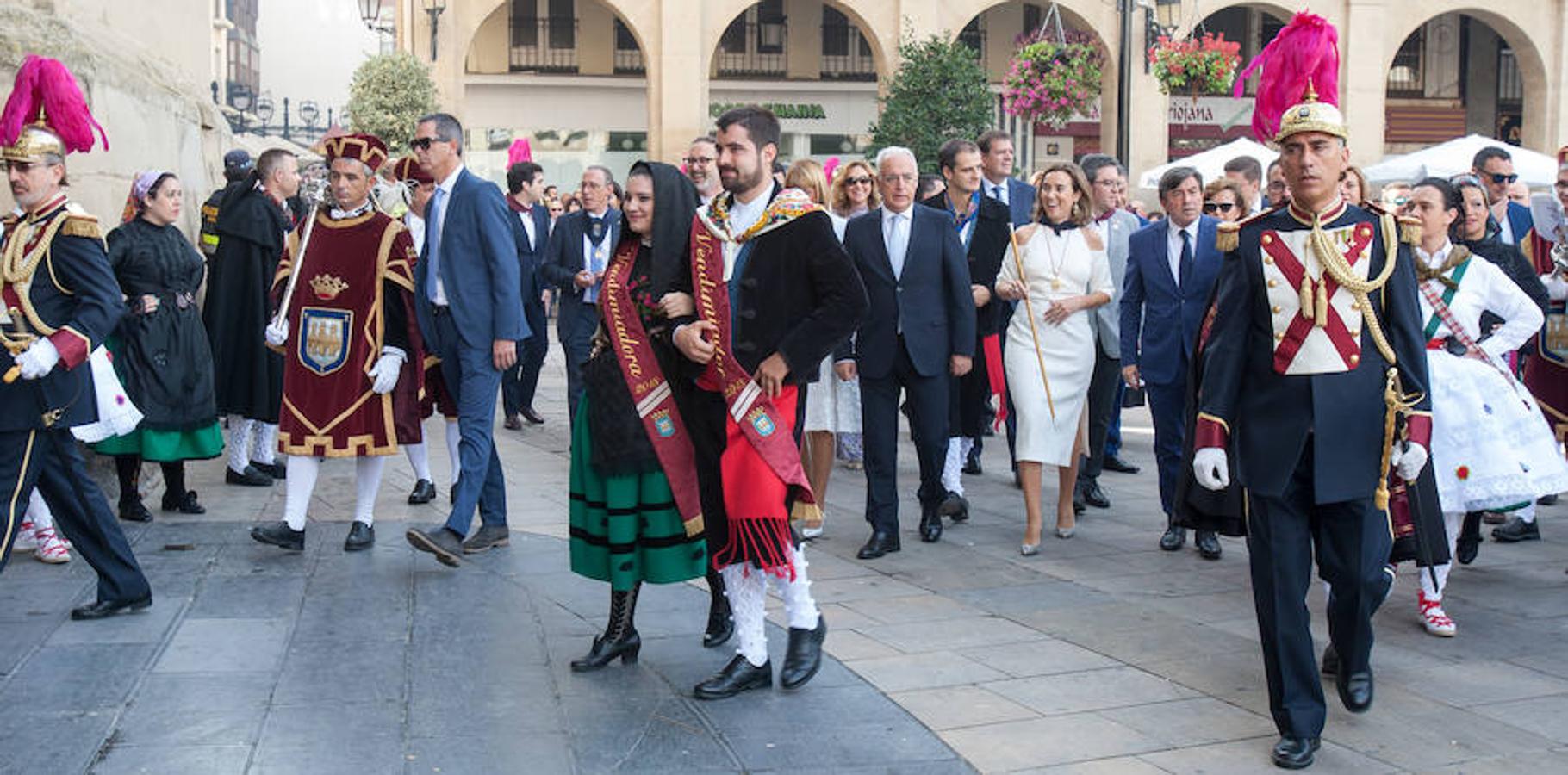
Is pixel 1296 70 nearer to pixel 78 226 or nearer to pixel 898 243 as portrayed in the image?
pixel 898 243

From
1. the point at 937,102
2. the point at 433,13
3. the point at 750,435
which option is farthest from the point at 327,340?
the point at 433,13

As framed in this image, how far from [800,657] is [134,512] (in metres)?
4.74

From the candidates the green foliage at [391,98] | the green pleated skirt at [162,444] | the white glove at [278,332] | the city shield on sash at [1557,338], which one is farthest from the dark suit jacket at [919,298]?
the green foliage at [391,98]

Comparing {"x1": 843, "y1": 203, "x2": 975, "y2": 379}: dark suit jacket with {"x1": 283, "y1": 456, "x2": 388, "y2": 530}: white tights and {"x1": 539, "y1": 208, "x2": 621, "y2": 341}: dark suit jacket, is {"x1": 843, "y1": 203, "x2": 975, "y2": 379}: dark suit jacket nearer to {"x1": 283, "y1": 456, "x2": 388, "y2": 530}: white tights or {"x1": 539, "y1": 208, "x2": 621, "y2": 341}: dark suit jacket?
{"x1": 283, "y1": 456, "x2": 388, "y2": 530}: white tights

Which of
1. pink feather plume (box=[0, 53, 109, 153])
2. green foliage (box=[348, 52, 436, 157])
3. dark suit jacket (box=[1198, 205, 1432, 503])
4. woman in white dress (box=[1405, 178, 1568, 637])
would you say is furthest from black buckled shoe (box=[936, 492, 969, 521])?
green foliage (box=[348, 52, 436, 157])

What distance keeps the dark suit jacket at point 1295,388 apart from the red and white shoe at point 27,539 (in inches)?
221

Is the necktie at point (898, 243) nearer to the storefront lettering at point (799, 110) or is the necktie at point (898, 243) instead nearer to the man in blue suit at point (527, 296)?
the man in blue suit at point (527, 296)

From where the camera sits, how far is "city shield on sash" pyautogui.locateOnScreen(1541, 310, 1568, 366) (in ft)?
27.5

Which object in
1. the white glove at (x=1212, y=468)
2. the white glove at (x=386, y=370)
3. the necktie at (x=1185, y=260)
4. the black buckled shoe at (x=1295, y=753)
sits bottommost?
the black buckled shoe at (x=1295, y=753)

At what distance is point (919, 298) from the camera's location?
8.27m

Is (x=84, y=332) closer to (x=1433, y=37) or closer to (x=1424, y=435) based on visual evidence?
(x=1424, y=435)

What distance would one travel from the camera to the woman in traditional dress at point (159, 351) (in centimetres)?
894

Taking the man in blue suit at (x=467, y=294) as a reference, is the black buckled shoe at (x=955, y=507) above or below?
below

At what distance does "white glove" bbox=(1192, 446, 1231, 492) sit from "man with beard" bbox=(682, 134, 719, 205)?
15.6 ft
